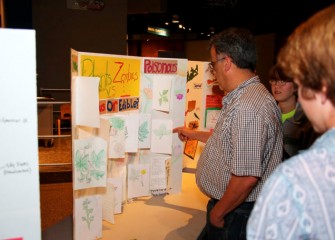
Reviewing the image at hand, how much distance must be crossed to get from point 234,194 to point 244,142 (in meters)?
0.25

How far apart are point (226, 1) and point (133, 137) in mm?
4241

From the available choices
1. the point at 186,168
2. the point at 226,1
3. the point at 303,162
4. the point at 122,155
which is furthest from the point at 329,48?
the point at 226,1

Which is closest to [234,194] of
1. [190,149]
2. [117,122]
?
[117,122]

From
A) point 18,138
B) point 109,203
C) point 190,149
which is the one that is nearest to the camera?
point 18,138

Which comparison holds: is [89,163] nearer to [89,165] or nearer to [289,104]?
[89,165]

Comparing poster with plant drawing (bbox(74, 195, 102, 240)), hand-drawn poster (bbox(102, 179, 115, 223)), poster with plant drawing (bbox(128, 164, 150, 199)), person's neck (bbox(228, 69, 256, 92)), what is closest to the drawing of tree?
poster with plant drawing (bbox(74, 195, 102, 240))

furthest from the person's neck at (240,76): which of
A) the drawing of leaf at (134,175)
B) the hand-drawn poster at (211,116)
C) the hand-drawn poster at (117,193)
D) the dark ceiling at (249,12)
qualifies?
the dark ceiling at (249,12)

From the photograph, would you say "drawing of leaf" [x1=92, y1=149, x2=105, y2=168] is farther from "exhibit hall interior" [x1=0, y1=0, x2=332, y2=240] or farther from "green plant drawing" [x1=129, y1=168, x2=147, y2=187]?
"green plant drawing" [x1=129, y1=168, x2=147, y2=187]

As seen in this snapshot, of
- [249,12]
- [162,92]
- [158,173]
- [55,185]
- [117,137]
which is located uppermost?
[249,12]

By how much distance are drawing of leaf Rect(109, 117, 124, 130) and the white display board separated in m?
1.19

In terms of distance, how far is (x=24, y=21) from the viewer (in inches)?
243

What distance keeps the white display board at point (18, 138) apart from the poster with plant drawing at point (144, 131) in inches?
58.8

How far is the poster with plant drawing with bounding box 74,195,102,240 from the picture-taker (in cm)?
194

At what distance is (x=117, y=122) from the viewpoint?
2314mm
